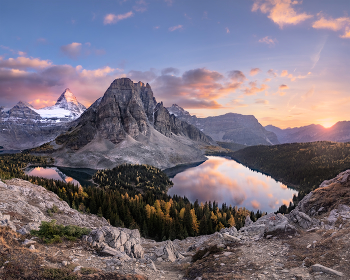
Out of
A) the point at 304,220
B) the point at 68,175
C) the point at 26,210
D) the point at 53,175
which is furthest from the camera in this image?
the point at 68,175

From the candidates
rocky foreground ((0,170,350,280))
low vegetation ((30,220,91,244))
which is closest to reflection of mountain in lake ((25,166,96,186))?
low vegetation ((30,220,91,244))

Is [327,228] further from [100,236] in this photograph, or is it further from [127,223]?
[127,223]

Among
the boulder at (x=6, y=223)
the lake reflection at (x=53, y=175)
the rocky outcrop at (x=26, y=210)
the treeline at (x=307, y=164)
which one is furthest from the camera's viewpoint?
the lake reflection at (x=53, y=175)

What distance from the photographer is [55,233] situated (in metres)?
15.1

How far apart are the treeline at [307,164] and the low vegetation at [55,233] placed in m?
105

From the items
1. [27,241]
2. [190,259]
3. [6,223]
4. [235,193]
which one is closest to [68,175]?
[235,193]

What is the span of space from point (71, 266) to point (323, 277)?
1434 cm

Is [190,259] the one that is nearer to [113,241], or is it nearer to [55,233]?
[113,241]

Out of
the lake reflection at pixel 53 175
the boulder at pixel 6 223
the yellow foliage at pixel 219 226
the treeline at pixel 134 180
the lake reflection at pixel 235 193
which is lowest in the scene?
the lake reflection at pixel 235 193

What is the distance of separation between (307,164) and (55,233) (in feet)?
527

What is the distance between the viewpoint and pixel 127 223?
47.3 metres

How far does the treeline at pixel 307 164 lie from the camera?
11236cm

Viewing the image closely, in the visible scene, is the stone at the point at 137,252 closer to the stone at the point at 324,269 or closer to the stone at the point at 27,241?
the stone at the point at 27,241

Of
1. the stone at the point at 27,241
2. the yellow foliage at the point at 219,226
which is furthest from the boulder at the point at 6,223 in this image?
the yellow foliage at the point at 219,226
